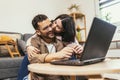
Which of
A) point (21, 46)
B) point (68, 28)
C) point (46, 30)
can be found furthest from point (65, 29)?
point (21, 46)

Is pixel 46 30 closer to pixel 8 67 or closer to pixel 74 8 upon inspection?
pixel 8 67

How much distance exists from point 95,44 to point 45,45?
417 mm

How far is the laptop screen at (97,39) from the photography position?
919 millimetres

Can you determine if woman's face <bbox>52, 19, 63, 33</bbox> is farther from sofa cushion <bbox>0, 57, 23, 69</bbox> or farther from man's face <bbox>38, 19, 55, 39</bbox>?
sofa cushion <bbox>0, 57, 23, 69</bbox>

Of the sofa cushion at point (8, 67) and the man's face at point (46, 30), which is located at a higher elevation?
the man's face at point (46, 30)

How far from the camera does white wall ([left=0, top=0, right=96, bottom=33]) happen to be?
3.60 m

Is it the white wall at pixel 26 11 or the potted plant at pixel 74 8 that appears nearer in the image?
the white wall at pixel 26 11

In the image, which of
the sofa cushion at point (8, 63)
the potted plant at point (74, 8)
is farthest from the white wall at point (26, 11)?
the sofa cushion at point (8, 63)

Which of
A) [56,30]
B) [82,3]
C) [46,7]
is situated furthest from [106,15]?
[56,30]

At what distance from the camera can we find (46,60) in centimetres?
115

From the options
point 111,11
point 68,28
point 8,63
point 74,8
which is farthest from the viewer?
point 74,8

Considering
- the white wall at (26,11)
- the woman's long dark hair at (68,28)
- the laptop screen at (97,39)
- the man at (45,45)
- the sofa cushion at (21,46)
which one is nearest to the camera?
the laptop screen at (97,39)

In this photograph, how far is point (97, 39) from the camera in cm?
101

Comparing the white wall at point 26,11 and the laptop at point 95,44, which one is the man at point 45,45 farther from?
the white wall at point 26,11
